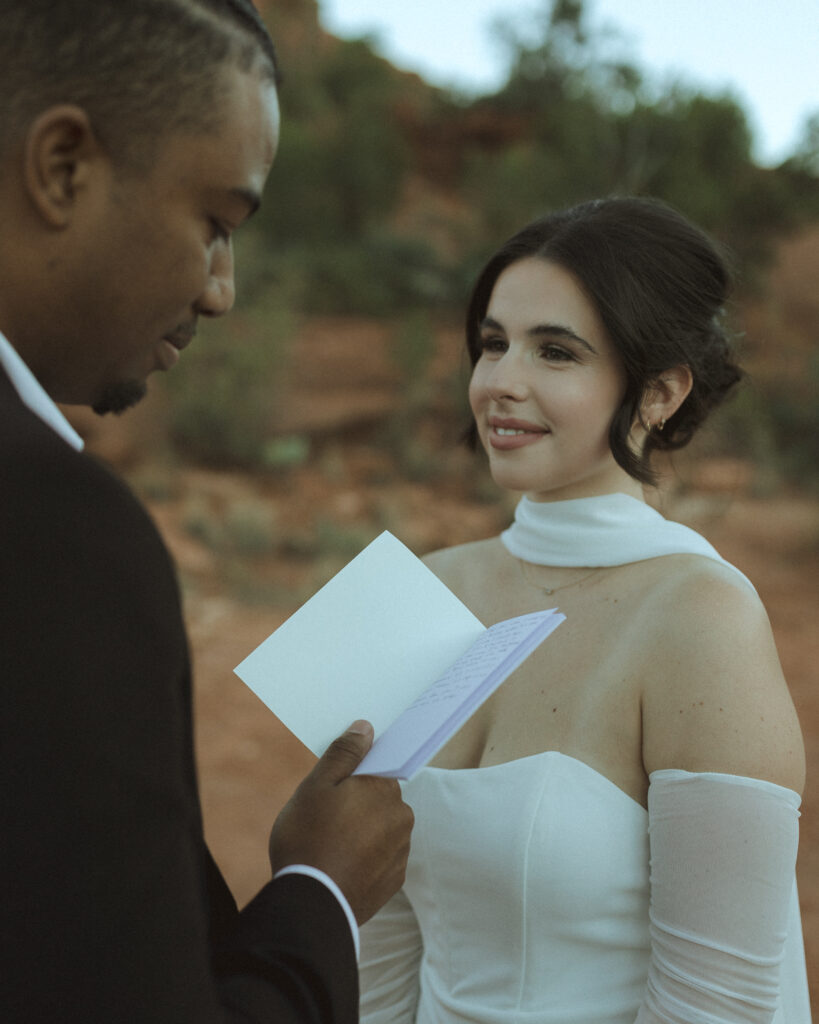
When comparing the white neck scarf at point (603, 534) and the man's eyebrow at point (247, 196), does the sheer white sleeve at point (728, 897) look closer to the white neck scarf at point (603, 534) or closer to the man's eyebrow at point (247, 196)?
the white neck scarf at point (603, 534)

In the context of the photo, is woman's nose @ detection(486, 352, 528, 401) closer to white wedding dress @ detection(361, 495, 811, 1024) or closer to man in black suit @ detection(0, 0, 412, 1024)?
white wedding dress @ detection(361, 495, 811, 1024)

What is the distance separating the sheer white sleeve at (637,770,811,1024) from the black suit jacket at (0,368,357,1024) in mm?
1030

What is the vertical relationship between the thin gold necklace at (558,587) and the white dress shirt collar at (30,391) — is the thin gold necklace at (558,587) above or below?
below

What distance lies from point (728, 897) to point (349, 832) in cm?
78

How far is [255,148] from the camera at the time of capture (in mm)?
1092

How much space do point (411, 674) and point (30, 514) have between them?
2.72 ft

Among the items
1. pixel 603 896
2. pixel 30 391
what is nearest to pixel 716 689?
pixel 603 896

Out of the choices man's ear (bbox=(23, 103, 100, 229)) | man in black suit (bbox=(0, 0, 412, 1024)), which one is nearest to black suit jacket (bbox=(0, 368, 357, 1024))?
man in black suit (bbox=(0, 0, 412, 1024))

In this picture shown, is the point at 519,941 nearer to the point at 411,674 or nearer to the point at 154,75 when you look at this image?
the point at 411,674

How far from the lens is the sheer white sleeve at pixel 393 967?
2078mm

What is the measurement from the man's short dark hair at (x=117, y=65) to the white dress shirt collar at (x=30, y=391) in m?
0.22

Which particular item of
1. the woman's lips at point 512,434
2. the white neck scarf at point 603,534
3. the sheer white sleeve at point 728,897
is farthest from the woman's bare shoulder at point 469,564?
the sheer white sleeve at point 728,897

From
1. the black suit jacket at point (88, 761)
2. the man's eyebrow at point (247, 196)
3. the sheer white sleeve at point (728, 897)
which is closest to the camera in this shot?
the black suit jacket at point (88, 761)

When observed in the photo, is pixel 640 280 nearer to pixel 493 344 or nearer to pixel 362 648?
pixel 493 344
